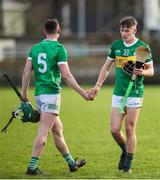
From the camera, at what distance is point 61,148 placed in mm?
10891

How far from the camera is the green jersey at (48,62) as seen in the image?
1042 centimetres

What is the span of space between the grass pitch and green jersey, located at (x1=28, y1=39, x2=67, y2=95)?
119 cm

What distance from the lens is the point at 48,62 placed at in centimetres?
1045

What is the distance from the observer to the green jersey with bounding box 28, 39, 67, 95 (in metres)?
10.4

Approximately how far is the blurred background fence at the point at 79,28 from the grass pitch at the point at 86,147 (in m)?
14.8

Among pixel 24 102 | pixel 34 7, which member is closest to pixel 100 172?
pixel 24 102

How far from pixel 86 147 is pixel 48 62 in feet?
13.1

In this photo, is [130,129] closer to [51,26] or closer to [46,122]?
[46,122]

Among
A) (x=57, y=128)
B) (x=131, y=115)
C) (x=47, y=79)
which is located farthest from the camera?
(x=57, y=128)

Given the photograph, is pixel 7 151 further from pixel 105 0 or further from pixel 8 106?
pixel 105 0

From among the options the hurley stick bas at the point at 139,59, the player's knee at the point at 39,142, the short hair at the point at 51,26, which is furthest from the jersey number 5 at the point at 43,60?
the hurley stick bas at the point at 139,59

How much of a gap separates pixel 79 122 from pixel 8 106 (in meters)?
5.54

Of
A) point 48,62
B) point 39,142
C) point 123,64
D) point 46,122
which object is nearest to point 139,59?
point 123,64

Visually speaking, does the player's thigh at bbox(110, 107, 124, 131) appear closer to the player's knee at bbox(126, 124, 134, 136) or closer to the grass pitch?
the player's knee at bbox(126, 124, 134, 136)
